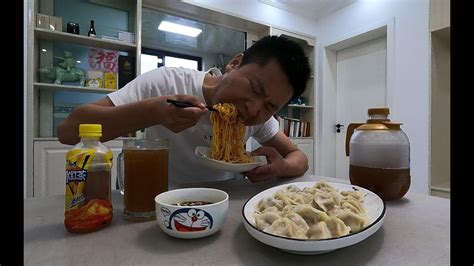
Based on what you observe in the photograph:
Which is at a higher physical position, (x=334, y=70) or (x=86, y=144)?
(x=334, y=70)

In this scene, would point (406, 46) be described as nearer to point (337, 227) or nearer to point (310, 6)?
point (310, 6)

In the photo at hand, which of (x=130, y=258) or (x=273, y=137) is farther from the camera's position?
(x=273, y=137)

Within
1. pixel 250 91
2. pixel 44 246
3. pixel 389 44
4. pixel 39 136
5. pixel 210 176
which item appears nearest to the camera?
pixel 44 246

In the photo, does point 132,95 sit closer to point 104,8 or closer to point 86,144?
point 86,144

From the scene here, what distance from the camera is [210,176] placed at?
140cm

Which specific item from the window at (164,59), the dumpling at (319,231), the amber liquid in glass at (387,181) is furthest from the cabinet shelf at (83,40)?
the dumpling at (319,231)

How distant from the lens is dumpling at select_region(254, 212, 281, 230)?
0.51 metres

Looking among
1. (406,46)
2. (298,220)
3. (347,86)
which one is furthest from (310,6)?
(298,220)

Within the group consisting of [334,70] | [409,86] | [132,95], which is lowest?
[132,95]

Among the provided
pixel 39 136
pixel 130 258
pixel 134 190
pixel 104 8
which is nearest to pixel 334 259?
pixel 130 258

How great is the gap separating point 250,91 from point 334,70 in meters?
3.12

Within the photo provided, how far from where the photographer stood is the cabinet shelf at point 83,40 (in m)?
2.10

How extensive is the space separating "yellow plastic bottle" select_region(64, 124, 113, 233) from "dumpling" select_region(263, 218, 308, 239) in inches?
14.6
